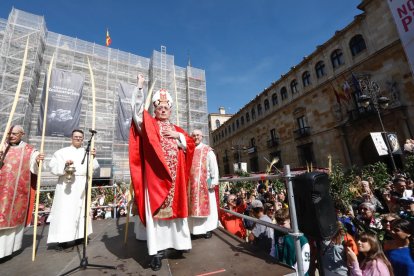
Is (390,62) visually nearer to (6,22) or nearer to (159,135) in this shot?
(159,135)

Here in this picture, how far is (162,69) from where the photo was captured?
19.6 m

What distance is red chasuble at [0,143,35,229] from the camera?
2723mm

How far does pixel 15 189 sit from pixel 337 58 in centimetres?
2159

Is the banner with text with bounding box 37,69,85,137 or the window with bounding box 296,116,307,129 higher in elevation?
the window with bounding box 296,116,307,129

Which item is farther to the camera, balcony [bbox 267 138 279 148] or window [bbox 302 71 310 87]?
balcony [bbox 267 138 279 148]

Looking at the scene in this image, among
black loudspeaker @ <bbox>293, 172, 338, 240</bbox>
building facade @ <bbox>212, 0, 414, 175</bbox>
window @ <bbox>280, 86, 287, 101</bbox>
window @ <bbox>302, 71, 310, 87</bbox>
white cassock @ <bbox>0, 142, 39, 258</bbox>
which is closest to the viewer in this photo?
black loudspeaker @ <bbox>293, 172, 338, 240</bbox>

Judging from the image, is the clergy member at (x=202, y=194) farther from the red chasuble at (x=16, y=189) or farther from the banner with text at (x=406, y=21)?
the banner with text at (x=406, y=21)

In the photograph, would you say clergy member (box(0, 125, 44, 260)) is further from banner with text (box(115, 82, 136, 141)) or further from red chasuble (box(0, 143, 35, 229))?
banner with text (box(115, 82, 136, 141))

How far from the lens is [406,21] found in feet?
8.25

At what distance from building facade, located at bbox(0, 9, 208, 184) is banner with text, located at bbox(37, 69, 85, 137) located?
19.0 feet

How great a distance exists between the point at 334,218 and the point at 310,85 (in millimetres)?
21274

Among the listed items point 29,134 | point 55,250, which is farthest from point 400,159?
point 29,134

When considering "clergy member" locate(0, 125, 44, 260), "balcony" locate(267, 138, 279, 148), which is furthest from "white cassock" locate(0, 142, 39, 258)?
"balcony" locate(267, 138, 279, 148)

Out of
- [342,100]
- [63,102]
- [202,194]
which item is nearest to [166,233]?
[202,194]
